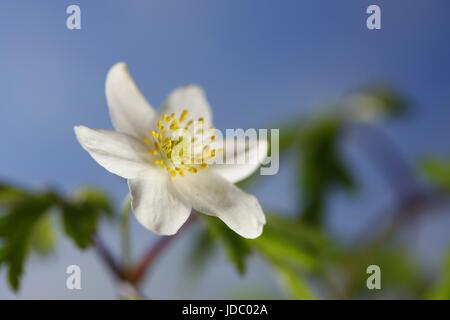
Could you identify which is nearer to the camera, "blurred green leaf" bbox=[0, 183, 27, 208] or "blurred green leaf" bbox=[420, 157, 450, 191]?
"blurred green leaf" bbox=[0, 183, 27, 208]

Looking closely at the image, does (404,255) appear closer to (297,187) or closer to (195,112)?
(297,187)

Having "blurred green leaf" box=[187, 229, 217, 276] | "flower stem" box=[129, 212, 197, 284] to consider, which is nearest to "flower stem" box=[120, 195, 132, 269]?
"flower stem" box=[129, 212, 197, 284]

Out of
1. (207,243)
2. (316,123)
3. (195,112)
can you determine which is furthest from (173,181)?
(316,123)

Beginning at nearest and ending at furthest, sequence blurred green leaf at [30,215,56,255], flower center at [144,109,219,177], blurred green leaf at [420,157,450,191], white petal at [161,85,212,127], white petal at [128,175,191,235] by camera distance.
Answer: white petal at [128,175,191,235] → flower center at [144,109,219,177] → white petal at [161,85,212,127] → blurred green leaf at [30,215,56,255] → blurred green leaf at [420,157,450,191]

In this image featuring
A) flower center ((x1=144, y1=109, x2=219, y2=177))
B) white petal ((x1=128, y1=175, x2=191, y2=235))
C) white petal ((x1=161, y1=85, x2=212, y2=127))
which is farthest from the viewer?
white petal ((x1=161, y1=85, x2=212, y2=127))

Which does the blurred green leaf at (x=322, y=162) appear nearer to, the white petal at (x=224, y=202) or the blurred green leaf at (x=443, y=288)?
the blurred green leaf at (x=443, y=288)

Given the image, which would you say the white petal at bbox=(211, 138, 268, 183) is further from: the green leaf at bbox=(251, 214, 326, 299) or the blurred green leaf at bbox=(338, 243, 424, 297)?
the blurred green leaf at bbox=(338, 243, 424, 297)

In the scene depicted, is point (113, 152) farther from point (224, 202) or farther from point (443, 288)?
point (443, 288)

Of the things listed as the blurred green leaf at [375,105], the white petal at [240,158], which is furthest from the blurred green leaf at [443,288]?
the blurred green leaf at [375,105]
